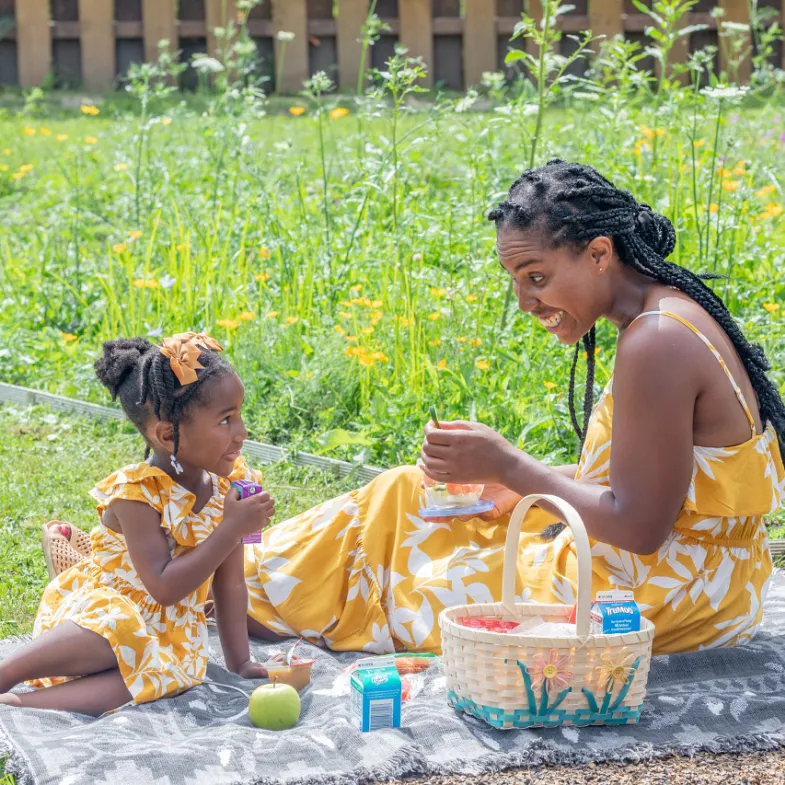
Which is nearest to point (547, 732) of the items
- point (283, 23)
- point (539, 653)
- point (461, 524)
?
point (539, 653)

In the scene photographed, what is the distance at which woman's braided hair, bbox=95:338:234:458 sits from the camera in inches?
114

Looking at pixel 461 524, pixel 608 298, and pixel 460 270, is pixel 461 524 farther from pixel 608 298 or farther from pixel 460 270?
pixel 460 270

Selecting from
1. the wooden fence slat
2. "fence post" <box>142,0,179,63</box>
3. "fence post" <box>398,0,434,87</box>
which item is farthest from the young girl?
the wooden fence slat

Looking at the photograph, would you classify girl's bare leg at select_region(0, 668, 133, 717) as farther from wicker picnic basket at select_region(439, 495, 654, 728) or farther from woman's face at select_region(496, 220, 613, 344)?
woman's face at select_region(496, 220, 613, 344)

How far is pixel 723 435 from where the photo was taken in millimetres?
2674

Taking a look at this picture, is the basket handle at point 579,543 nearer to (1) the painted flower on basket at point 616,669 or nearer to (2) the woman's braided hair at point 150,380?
(1) the painted flower on basket at point 616,669

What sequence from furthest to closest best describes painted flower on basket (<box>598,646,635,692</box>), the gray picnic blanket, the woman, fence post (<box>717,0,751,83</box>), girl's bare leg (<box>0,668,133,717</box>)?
fence post (<box>717,0,751,83</box>) → girl's bare leg (<box>0,668,133,717</box>) → the woman → painted flower on basket (<box>598,646,635,692</box>) → the gray picnic blanket

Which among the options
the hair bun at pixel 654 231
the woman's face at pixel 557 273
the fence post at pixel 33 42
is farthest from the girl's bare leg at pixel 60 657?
the fence post at pixel 33 42

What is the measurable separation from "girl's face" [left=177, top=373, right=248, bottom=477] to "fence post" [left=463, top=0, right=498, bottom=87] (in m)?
8.18

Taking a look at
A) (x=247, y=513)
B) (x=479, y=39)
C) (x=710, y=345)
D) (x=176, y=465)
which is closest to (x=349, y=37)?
(x=479, y=39)

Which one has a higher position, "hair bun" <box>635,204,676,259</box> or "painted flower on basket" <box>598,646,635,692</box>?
"hair bun" <box>635,204,676,259</box>

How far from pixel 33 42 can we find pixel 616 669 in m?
9.76

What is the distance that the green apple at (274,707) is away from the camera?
265 cm

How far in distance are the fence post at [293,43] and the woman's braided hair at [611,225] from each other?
26.5ft
